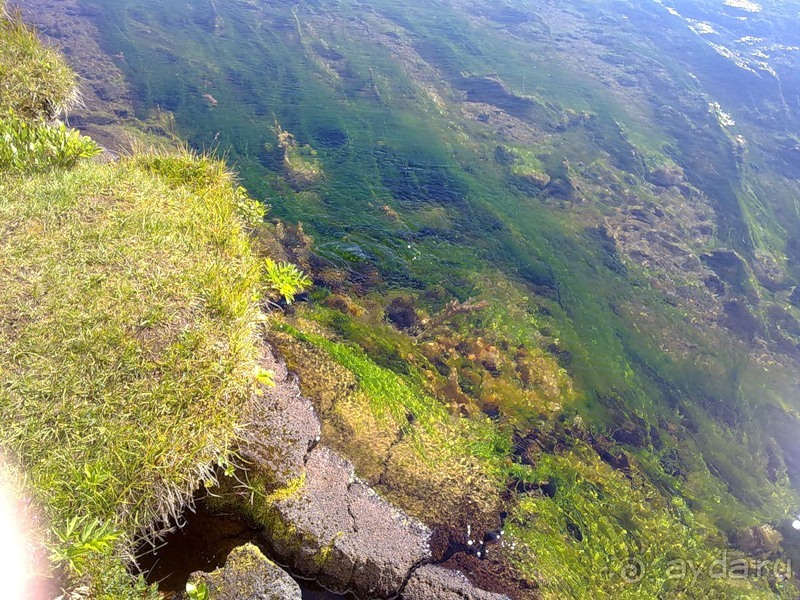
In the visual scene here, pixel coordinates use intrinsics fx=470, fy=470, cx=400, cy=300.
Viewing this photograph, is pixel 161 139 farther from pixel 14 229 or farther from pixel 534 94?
pixel 534 94

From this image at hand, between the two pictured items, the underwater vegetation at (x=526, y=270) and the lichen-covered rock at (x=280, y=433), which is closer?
the lichen-covered rock at (x=280, y=433)

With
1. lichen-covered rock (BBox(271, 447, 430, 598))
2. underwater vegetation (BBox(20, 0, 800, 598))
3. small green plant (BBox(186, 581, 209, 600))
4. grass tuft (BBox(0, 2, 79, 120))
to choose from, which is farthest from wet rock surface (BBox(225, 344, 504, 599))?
grass tuft (BBox(0, 2, 79, 120))

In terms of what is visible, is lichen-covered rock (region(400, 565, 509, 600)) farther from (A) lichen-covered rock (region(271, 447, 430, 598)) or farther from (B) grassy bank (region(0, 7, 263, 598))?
(B) grassy bank (region(0, 7, 263, 598))

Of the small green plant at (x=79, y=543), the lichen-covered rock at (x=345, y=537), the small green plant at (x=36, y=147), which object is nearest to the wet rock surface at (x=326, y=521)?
the lichen-covered rock at (x=345, y=537)

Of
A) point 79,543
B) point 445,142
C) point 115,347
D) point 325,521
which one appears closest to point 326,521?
point 325,521

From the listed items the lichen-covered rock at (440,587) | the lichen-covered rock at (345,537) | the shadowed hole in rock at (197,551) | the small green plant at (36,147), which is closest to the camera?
the shadowed hole in rock at (197,551)

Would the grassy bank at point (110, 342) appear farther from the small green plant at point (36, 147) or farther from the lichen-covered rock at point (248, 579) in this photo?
the lichen-covered rock at point (248, 579)

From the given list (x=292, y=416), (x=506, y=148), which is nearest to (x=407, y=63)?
(x=506, y=148)
